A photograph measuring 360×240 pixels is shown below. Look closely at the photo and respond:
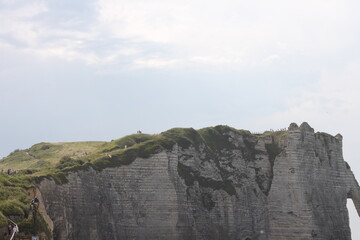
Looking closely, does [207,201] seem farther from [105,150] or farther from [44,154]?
[44,154]

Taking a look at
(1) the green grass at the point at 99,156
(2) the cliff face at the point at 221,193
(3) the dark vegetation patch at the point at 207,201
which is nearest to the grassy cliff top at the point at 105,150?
(1) the green grass at the point at 99,156

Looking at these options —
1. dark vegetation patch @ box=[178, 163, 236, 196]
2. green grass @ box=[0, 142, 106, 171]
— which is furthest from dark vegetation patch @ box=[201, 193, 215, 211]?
green grass @ box=[0, 142, 106, 171]

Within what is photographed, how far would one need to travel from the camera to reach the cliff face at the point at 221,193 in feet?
248

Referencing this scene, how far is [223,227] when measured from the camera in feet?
295

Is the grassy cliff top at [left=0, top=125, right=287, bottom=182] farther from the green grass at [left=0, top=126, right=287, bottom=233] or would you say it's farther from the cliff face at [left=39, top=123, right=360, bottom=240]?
the cliff face at [left=39, top=123, right=360, bottom=240]

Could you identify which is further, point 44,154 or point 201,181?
point 44,154

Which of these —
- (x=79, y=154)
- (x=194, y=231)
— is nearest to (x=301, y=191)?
(x=194, y=231)

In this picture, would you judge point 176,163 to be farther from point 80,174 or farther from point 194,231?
point 80,174

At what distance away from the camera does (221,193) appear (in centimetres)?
9175

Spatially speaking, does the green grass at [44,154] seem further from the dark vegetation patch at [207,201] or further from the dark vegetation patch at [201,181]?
the dark vegetation patch at [207,201]

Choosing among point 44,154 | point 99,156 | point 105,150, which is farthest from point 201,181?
point 44,154

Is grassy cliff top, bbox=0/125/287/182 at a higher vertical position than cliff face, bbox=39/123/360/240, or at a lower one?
higher

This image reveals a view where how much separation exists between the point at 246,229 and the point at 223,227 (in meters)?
4.04

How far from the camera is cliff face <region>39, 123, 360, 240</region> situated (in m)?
75.5
